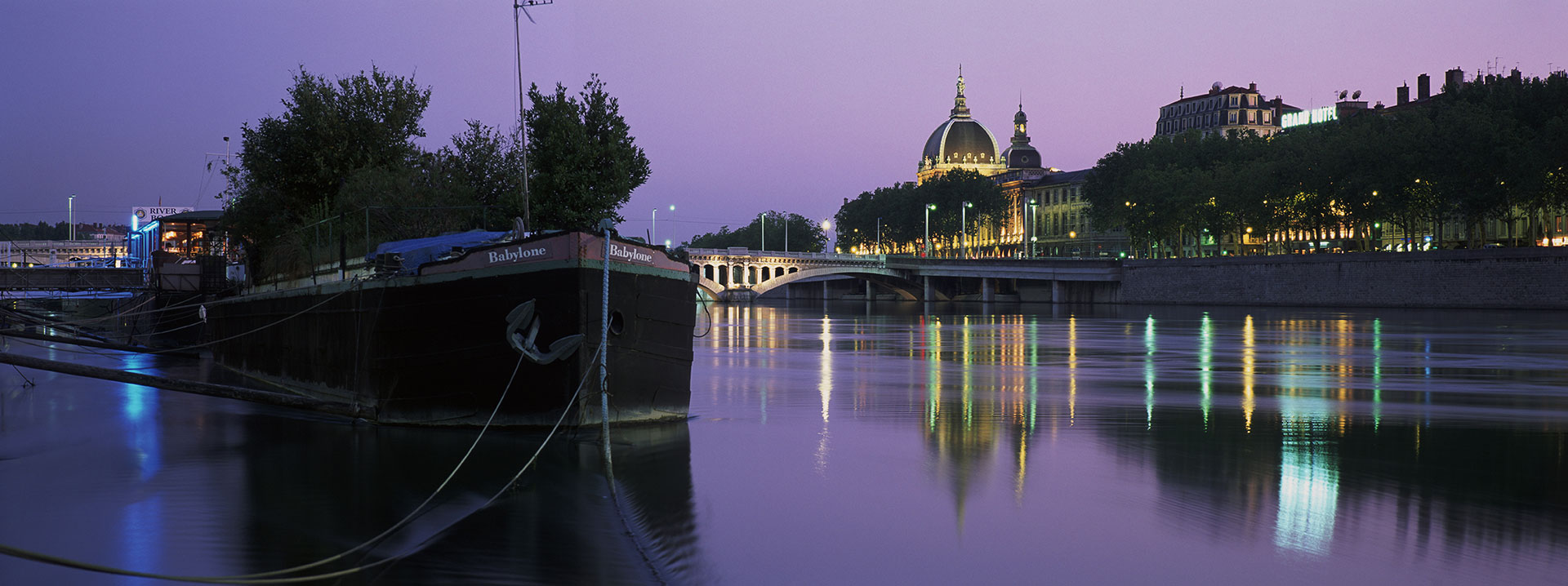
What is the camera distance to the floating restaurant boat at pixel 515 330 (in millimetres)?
17109

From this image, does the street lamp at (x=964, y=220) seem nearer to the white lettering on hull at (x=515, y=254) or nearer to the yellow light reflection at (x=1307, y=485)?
the yellow light reflection at (x=1307, y=485)

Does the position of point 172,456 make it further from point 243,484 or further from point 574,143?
point 574,143

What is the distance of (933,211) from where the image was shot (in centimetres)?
15950

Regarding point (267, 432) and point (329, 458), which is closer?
point (329, 458)

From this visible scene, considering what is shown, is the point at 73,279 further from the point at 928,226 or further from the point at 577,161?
the point at 928,226

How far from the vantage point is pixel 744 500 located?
45.9 feet

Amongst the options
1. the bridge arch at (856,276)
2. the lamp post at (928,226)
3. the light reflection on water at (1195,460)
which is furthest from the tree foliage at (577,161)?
the lamp post at (928,226)

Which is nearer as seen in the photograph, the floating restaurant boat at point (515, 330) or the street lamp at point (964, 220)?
the floating restaurant boat at point (515, 330)

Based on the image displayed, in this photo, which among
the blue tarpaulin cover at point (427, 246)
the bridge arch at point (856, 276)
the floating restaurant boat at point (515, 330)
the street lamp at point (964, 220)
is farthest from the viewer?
the street lamp at point (964, 220)

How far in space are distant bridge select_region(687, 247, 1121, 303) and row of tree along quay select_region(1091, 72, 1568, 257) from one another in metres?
6.97

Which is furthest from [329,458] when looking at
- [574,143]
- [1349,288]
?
[1349,288]

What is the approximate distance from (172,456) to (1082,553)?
45.9 ft

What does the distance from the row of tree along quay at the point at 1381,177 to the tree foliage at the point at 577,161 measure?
177 feet

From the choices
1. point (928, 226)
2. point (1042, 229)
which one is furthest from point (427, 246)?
point (1042, 229)
